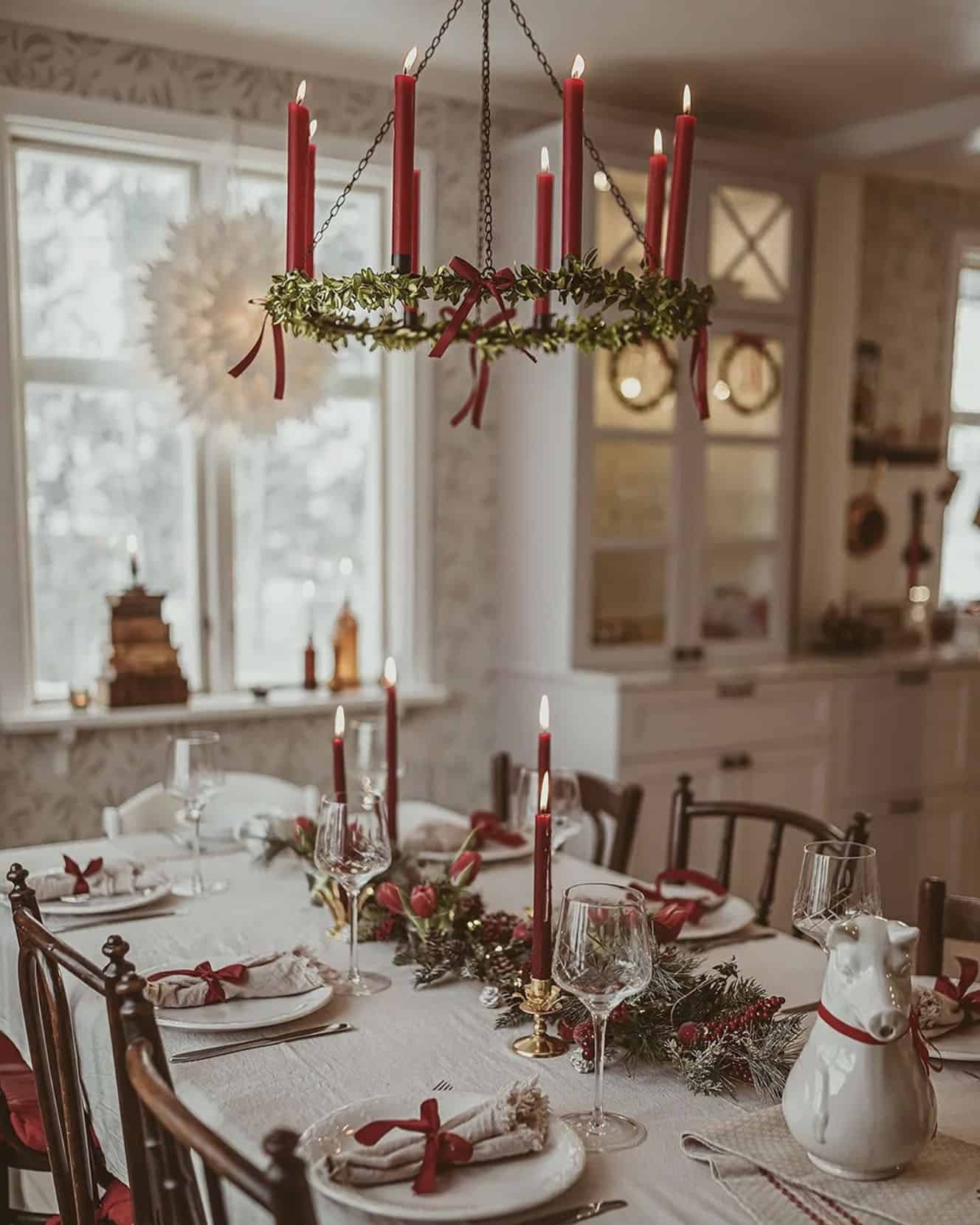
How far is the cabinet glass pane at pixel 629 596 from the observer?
3600 millimetres

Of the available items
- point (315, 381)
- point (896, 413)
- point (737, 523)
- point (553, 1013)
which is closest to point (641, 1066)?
point (553, 1013)

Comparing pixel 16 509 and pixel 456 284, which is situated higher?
pixel 456 284

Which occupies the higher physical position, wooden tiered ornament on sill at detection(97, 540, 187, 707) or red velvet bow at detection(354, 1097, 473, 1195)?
wooden tiered ornament on sill at detection(97, 540, 187, 707)

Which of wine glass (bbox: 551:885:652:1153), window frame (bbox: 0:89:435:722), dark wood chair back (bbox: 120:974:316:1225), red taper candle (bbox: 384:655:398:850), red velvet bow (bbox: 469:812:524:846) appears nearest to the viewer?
dark wood chair back (bbox: 120:974:316:1225)

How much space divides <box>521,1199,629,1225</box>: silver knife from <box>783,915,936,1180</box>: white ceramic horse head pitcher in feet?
0.62

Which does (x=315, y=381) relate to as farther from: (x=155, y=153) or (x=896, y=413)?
(x=896, y=413)

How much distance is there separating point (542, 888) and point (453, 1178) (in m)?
0.33

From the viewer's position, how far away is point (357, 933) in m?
1.79

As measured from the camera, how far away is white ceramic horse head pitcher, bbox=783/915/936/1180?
3.53ft

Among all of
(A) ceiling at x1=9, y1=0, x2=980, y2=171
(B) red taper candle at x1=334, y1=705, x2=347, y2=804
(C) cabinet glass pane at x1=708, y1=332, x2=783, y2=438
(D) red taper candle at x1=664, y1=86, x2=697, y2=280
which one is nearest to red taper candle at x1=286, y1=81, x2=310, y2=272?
(D) red taper candle at x1=664, y1=86, x2=697, y2=280

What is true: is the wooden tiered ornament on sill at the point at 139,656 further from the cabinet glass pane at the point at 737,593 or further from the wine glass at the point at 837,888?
the wine glass at the point at 837,888

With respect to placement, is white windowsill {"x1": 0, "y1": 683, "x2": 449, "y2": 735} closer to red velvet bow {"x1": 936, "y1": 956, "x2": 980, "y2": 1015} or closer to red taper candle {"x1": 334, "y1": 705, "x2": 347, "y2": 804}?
red taper candle {"x1": 334, "y1": 705, "x2": 347, "y2": 804}

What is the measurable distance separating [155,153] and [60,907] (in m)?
2.14

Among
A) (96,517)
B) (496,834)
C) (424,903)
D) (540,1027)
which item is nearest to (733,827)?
(496,834)
